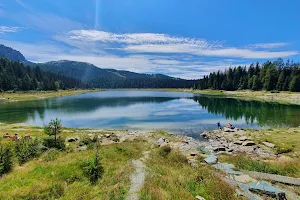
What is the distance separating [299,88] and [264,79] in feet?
73.6

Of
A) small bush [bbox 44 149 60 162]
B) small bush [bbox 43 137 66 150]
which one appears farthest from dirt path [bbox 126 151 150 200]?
small bush [bbox 43 137 66 150]

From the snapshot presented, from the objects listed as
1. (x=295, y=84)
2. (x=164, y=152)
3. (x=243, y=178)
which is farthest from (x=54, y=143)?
(x=295, y=84)

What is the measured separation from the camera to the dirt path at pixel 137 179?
10.1 meters

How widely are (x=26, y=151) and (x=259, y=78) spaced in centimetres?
14221

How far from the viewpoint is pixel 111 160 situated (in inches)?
624

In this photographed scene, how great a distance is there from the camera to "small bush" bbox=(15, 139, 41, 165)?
1652 cm

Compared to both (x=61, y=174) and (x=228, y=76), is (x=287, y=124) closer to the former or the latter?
(x=61, y=174)

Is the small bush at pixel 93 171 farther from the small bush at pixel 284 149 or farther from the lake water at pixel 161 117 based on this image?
the lake water at pixel 161 117

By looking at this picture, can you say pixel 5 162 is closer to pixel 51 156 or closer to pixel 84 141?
pixel 51 156

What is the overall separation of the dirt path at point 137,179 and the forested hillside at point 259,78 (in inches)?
4735

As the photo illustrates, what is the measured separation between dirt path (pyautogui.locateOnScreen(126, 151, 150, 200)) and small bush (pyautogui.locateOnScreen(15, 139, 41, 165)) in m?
9.16

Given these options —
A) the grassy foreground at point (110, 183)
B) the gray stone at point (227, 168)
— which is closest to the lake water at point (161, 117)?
the gray stone at point (227, 168)

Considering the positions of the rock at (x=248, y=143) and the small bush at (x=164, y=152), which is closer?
the small bush at (x=164, y=152)

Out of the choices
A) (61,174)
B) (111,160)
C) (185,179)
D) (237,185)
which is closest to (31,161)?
(61,174)
